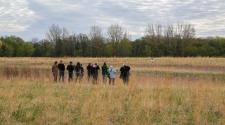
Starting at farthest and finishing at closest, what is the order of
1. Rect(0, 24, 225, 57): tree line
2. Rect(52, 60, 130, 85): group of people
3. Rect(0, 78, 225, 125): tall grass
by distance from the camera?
1. Rect(0, 24, 225, 57): tree line
2. Rect(52, 60, 130, 85): group of people
3. Rect(0, 78, 225, 125): tall grass

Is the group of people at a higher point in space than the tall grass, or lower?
higher

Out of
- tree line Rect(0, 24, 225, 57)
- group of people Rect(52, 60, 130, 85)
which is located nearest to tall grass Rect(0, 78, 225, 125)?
group of people Rect(52, 60, 130, 85)

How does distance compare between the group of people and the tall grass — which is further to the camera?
the group of people

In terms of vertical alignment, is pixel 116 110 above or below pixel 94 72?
below

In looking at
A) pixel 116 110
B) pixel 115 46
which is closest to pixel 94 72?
pixel 116 110

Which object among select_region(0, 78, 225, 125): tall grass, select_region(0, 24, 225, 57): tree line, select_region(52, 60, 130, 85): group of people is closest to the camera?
select_region(0, 78, 225, 125): tall grass

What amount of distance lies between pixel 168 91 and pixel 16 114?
7.67 meters

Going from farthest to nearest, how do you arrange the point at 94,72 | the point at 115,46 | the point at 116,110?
the point at 115,46, the point at 94,72, the point at 116,110

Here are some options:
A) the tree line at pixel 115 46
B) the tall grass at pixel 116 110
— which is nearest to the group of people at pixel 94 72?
the tall grass at pixel 116 110

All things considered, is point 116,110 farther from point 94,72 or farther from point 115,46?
point 115,46

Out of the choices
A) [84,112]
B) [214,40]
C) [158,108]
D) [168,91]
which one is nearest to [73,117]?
[84,112]

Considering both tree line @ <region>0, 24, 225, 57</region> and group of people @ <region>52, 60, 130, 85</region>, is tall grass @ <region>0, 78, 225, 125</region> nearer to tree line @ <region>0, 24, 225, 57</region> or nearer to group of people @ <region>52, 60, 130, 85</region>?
group of people @ <region>52, 60, 130, 85</region>

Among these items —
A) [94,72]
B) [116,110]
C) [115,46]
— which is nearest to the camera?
[116,110]

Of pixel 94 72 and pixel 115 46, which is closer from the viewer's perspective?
pixel 94 72
